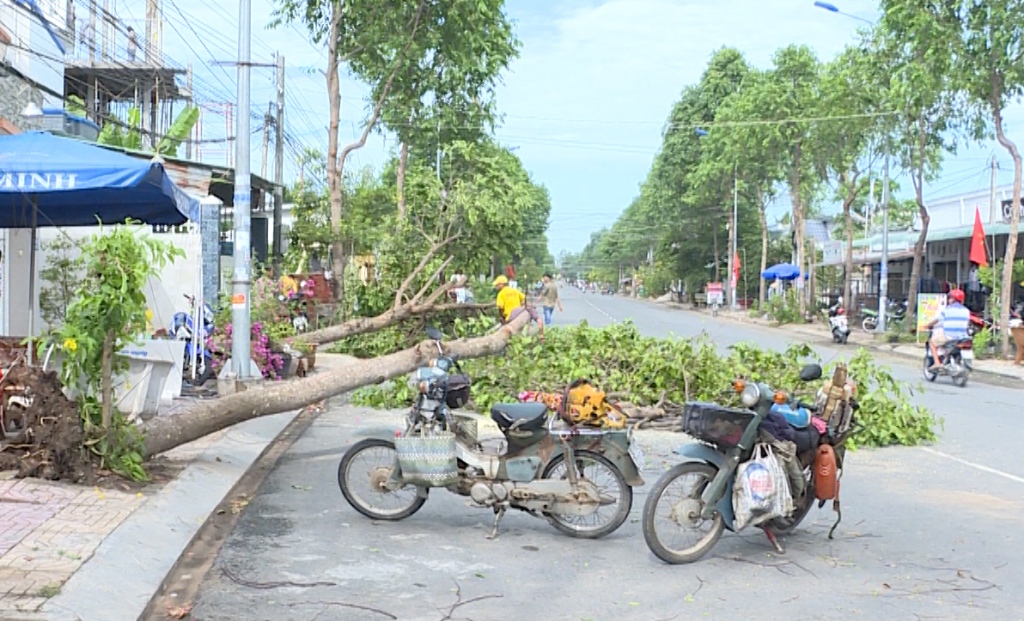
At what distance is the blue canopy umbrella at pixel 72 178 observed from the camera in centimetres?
813

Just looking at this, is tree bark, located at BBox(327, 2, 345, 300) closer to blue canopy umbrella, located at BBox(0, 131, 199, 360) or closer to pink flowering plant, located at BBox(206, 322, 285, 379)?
pink flowering plant, located at BBox(206, 322, 285, 379)

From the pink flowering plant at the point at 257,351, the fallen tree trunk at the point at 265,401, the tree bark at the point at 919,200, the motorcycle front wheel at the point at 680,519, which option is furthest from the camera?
the tree bark at the point at 919,200

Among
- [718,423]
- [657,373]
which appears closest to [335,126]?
[657,373]

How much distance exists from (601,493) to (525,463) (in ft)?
1.85

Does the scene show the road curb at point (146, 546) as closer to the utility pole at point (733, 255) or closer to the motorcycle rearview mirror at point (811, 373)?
the motorcycle rearview mirror at point (811, 373)

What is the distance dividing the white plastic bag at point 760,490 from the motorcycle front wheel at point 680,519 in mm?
154

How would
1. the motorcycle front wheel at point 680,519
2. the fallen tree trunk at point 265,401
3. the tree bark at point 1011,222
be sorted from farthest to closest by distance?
1. the tree bark at point 1011,222
2. the fallen tree trunk at point 265,401
3. the motorcycle front wheel at point 680,519

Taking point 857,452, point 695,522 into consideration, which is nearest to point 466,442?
point 695,522

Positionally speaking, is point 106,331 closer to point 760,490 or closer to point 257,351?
point 760,490

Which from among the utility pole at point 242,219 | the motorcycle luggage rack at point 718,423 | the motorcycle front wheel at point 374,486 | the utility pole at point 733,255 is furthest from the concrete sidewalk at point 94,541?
the utility pole at point 733,255

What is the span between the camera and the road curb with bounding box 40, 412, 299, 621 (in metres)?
4.90

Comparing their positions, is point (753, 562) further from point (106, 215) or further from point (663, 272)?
point (663, 272)

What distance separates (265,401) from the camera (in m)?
8.52

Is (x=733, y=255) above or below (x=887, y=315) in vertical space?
above
